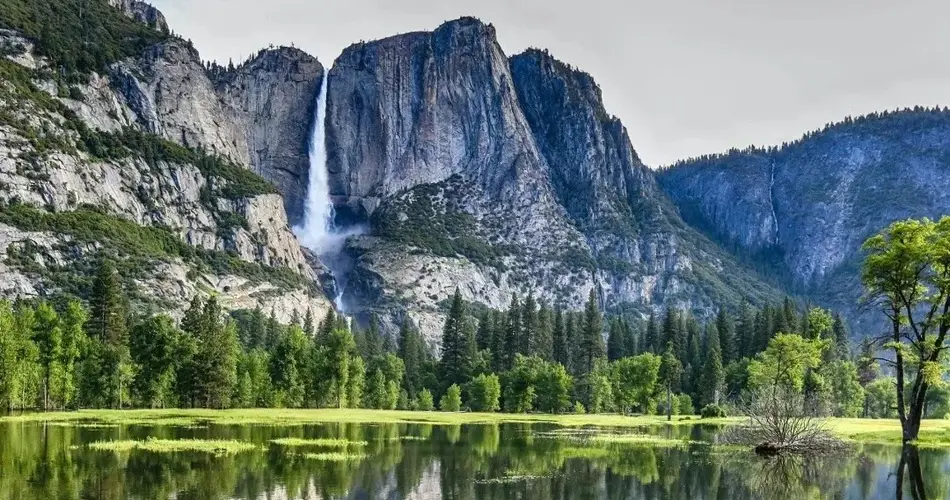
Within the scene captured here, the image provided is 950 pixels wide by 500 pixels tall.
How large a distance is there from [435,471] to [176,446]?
18820mm

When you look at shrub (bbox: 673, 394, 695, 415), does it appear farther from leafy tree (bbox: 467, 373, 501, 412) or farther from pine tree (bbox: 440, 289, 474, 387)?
pine tree (bbox: 440, 289, 474, 387)

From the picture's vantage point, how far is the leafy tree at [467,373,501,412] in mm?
152500

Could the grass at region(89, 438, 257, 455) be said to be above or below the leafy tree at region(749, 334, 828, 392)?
below

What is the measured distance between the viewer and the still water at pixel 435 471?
41.1 m

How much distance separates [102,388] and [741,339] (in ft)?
404

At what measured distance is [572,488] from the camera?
43.8 metres

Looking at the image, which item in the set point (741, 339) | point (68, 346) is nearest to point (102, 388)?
point (68, 346)

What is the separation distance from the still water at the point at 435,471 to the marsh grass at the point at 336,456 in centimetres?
14

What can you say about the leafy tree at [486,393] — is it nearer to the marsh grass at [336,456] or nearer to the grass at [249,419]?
the grass at [249,419]

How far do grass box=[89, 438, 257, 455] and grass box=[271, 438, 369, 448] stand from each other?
2.94m

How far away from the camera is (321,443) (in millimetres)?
64688

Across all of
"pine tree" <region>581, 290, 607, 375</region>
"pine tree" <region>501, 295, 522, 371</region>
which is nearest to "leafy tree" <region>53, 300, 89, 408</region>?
"pine tree" <region>501, 295, 522, 371</region>

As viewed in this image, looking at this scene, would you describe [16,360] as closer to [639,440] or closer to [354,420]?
[354,420]

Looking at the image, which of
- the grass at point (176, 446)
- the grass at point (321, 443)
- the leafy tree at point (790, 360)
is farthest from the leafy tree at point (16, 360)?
the leafy tree at point (790, 360)
